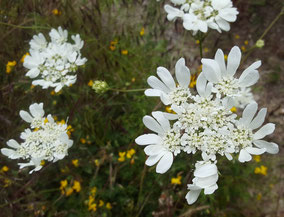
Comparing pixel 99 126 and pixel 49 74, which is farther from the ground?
pixel 49 74

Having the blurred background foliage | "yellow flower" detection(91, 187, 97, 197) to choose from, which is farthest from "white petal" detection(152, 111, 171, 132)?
"yellow flower" detection(91, 187, 97, 197)

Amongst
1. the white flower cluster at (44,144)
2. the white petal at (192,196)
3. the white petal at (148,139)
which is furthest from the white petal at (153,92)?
the white flower cluster at (44,144)

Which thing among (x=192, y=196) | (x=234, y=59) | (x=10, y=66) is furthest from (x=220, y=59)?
(x=10, y=66)

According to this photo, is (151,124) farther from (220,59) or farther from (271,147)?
(271,147)

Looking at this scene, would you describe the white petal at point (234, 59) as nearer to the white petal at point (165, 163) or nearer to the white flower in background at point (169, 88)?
the white flower in background at point (169, 88)

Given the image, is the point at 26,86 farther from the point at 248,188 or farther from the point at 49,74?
the point at 248,188

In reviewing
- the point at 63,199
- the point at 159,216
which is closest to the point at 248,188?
the point at 159,216

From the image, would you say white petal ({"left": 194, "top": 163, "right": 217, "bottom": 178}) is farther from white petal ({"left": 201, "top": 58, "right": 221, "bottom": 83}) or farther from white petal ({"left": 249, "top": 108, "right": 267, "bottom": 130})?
white petal ({"left": 201, "top": 58, "right": 221, "bottom": 83})
